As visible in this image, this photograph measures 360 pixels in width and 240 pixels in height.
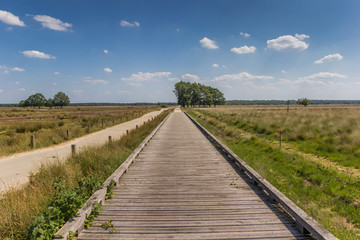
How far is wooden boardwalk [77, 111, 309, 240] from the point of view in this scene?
306cm

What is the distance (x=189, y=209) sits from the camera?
12.4 feet

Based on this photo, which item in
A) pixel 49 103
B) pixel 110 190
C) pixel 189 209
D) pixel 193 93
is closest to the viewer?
pixel 189 209


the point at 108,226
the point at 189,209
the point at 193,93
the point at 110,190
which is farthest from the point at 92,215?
the point at 193,93

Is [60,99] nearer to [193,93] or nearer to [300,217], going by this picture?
[193,93]

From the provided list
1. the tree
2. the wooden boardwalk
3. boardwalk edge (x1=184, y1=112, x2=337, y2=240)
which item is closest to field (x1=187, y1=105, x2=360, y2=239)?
boardwalk edge (x1=184, y1=112, x2=337, y2=240)

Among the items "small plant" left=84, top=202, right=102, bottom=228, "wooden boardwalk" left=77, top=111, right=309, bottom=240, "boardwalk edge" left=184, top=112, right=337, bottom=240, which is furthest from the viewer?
"small plant" left=84, top=202, right=102, bottom=228

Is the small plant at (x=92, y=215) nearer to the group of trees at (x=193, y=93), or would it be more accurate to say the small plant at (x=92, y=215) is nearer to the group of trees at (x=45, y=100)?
the group of trees at (x=193, y=93)

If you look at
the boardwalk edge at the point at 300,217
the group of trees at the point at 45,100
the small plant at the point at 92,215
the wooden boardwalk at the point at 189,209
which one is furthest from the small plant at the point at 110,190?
the group of trees at the point at 45,100

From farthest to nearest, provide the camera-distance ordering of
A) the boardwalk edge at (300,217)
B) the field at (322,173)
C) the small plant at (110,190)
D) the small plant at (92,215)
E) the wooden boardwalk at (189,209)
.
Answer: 1. the field at (322,173)
2. the small plant at (110,190)
3. the small plant at (92,215)
4. the wooden boardwalk at (189,209)
5. the boardwalk edge at (300,217)

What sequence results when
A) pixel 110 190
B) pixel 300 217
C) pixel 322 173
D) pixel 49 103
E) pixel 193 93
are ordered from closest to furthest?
1. pixel 300 217
2. pixel 110 190
3. pixel 322 173
4. pixel 193 93
5. pixel 49 103

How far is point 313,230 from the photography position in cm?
281

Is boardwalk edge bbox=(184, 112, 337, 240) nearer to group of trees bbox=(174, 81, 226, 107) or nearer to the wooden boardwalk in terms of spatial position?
the wooden boardwalk

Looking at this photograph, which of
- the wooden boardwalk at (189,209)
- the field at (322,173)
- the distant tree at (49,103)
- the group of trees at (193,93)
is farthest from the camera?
the distant tree at (49,103)

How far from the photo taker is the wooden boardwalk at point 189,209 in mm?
3062
